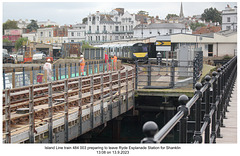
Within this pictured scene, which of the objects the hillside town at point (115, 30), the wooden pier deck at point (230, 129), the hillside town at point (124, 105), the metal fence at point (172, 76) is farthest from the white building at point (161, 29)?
the wooden pier deck at point (230, 129)

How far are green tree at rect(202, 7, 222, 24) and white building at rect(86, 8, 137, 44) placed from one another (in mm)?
65630

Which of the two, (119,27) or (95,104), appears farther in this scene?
(119,27)

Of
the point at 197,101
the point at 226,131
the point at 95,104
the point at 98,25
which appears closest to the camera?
the point at 197,101

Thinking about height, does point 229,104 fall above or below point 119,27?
below

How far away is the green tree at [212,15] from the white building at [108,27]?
2584 inches

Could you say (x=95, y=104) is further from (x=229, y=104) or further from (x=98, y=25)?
(x=98, y=25)

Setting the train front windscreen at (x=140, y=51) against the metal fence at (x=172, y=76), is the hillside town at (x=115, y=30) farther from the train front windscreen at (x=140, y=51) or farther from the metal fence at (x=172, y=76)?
the metal fence at (x=172, y=76)

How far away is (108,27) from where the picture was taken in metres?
117

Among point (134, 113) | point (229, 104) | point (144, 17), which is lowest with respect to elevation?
point (134, 113)

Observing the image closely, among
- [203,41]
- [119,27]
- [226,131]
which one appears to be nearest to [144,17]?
[119,27]

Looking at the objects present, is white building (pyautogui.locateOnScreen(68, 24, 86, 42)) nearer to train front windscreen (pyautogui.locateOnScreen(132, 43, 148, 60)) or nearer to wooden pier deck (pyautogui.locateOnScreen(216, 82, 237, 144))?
train front windscreen (pyautogui.locateOnScreen(132, 43, 148, 60))

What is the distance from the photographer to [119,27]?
117 metres

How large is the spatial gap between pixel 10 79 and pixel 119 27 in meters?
98.2

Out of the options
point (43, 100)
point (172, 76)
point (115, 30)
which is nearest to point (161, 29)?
point (115, 30)
